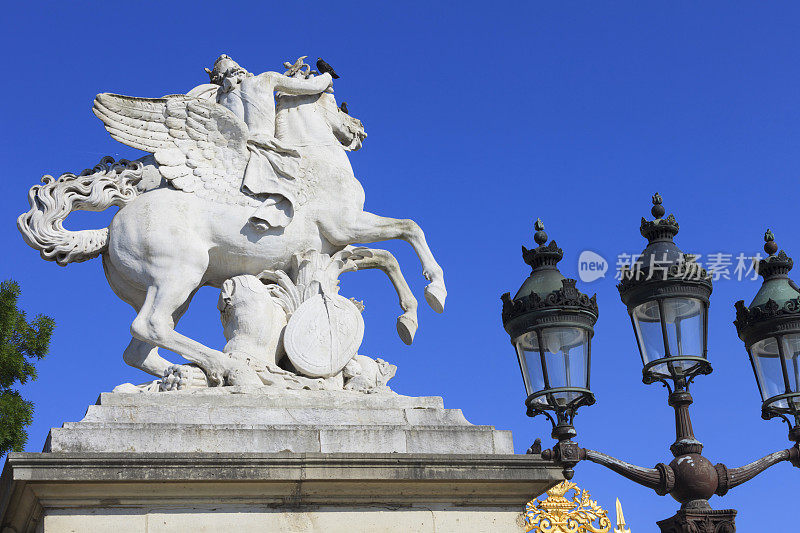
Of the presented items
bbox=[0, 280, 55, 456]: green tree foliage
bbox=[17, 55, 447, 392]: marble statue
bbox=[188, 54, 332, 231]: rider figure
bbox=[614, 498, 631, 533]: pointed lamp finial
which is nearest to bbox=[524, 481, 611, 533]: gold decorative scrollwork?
bbox=[614, 498, 631, 533]: pointed lamp finial

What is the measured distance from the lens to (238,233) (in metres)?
9.80

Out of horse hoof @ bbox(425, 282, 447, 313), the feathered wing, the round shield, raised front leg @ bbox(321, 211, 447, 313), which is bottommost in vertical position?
the round shield

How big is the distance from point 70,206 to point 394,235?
278 centimetres

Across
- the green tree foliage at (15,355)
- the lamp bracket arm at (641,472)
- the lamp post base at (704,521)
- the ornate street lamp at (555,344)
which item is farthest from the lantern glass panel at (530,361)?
the green tree foliage at (15,355)

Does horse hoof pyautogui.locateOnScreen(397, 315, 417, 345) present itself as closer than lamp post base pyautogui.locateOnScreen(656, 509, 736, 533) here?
No

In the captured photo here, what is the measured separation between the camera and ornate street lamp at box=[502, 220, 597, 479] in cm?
800

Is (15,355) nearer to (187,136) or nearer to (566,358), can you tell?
(187,136)

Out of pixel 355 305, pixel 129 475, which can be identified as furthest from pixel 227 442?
pixel 355 305

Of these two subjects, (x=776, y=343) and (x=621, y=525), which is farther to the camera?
(x=621, y=525)

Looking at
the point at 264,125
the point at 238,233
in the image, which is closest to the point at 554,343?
the point at 238,233

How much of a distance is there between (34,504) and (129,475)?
730 mm

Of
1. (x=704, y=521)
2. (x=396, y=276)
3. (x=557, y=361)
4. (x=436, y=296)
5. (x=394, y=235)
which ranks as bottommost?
(x=704, y=521)

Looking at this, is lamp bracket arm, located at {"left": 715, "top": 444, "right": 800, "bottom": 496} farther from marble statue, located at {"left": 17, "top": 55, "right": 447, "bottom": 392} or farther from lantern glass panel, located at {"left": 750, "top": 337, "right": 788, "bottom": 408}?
marble statue, located at {"left": 17, "top": 55, "right": 447, "bottom": 392}

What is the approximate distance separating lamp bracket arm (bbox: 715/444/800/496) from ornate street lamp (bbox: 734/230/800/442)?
5.5 inches
